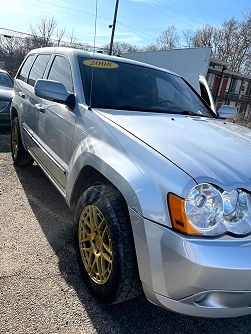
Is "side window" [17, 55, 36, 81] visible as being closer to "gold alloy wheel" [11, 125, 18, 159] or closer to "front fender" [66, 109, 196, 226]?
"gold alloy wheel" [11, 125, 18, 159]

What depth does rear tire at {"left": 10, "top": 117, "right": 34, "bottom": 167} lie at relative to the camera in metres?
5.34

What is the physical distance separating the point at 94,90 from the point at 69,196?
99 cm

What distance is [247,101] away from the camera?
165 feet

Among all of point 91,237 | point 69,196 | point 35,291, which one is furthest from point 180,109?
point 35,291

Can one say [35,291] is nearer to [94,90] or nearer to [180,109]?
[94,90]

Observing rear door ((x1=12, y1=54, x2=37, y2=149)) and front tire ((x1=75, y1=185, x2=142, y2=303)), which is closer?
front tire ((x1=75, y1=185, x2=142, y2=303))

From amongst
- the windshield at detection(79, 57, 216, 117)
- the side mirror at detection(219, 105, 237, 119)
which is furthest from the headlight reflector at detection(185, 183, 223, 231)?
the side mirror at detection(219, 105, 237, 119)

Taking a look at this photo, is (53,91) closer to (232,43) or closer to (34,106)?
(34,106)

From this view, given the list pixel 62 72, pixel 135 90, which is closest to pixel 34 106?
pixel 62 72

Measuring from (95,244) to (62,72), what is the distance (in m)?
1.97

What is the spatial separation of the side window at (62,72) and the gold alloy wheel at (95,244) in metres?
1.35

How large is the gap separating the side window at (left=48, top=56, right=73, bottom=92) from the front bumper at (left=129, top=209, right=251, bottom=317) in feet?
6.22

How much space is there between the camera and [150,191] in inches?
82.4

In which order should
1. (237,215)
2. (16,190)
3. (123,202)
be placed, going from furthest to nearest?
1. (16,190)
2. (123,202)
3. (237,215)
